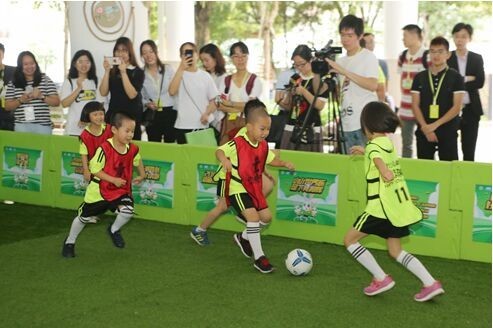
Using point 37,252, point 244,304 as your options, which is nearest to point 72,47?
point 37,252

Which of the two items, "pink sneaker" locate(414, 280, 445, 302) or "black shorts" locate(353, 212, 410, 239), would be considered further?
"black shorts" locate(353, 212, 410, 239)

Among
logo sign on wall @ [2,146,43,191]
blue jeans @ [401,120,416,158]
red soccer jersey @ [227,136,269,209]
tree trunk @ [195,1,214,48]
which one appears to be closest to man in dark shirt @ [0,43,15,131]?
logo sign on wall @ [2,146,43,191]

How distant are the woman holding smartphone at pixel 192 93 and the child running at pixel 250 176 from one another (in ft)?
7.75

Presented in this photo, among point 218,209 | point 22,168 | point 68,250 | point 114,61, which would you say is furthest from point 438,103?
point 22,168

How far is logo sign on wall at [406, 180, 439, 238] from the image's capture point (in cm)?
744

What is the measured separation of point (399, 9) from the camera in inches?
667

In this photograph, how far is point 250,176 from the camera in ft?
23.0

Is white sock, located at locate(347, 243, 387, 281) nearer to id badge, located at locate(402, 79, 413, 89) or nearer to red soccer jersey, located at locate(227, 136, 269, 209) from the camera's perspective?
red soccer jersey, located at locate(227, 136, 269, 209)

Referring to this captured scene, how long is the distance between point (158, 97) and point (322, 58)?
2.37 meters

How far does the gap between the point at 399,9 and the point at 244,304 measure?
1222 centimetres

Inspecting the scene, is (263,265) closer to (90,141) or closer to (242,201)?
(242,201)

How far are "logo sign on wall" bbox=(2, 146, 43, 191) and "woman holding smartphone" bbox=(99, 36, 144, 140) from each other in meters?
1.17

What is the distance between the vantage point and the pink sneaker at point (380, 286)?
19.9ft

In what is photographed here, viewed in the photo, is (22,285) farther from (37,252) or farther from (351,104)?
(351,104)
